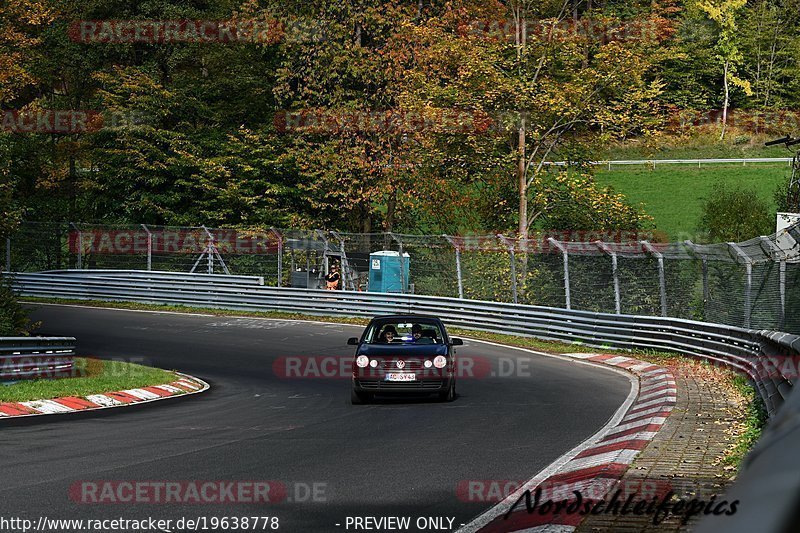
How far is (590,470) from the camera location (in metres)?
9.58

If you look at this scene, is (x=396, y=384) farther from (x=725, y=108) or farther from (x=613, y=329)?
(x=725, y=108)

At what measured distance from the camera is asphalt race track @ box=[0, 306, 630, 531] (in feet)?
26.9

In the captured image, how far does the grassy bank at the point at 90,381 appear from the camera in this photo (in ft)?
51.6

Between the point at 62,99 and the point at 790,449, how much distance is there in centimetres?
5488

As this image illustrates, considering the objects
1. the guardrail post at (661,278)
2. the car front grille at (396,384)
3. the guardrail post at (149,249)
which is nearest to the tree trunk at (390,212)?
the guardrail post at (149,249)

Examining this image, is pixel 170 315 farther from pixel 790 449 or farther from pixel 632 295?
pixel 790 449

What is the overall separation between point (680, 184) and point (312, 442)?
62.1 metres

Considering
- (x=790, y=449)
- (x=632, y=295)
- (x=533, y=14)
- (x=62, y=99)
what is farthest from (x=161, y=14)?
(x=790, y=449)

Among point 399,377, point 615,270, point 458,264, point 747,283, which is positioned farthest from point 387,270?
point 399,377

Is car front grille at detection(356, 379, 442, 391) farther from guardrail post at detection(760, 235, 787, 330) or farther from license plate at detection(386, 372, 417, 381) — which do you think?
guardrail post at detection(760, 235, 787, 330)

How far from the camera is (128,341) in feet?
88.0

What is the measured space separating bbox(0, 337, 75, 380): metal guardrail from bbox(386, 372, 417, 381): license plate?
5789 millimetres

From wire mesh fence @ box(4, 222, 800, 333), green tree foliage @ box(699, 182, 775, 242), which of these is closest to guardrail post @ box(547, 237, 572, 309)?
wire mesh fence @ box(4, 222, 800, 333)

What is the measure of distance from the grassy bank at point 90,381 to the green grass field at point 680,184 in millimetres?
45419
